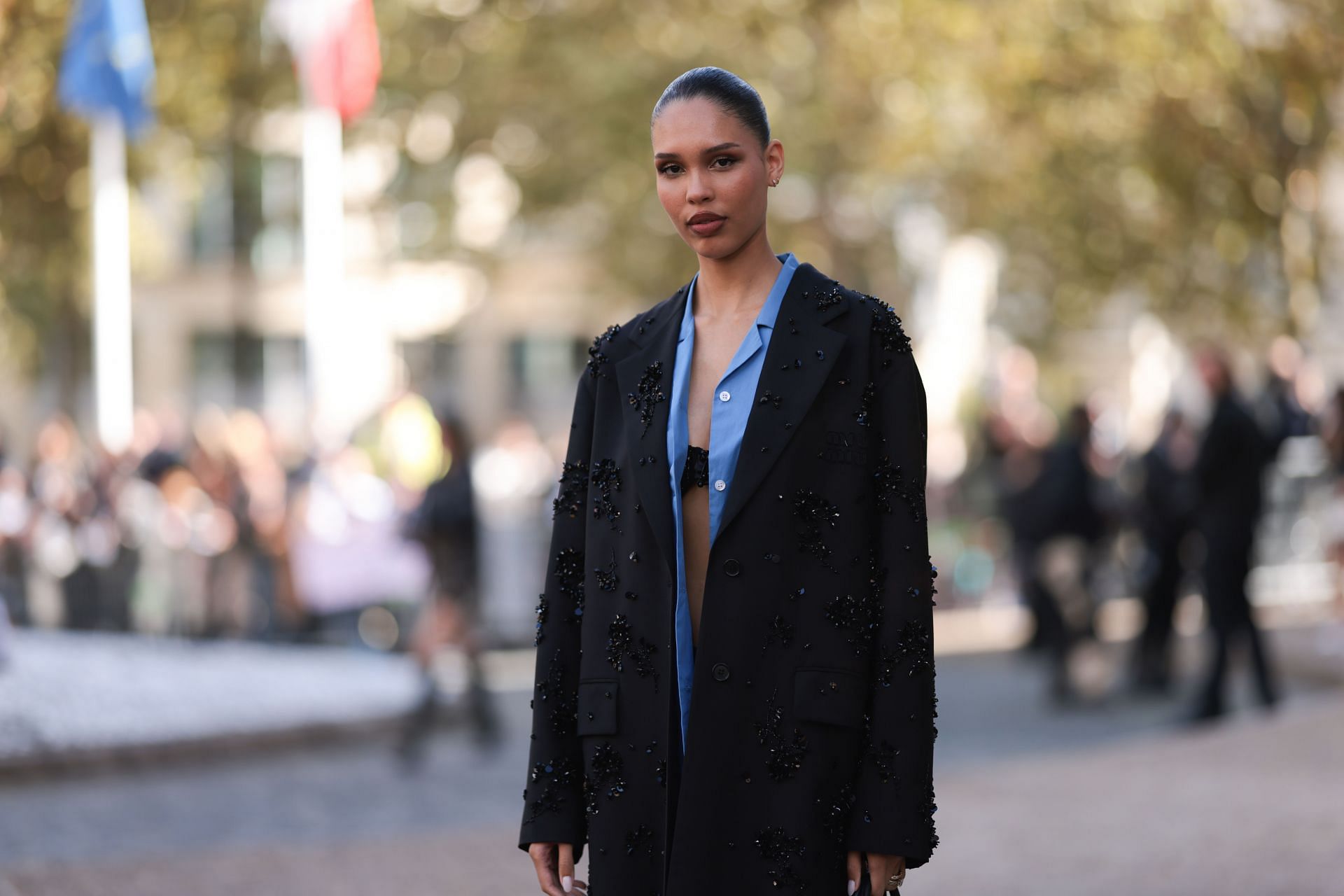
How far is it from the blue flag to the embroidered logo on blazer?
1573 centimetres

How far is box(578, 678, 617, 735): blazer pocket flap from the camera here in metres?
3.36

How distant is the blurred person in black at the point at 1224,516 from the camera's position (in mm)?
12078

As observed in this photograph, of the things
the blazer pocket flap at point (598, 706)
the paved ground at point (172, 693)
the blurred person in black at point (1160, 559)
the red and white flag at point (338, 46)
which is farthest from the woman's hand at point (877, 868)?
the red and white flag at point (338, 46)

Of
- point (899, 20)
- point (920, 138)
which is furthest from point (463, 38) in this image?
point (899, 20)

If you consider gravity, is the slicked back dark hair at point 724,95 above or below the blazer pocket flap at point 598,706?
above

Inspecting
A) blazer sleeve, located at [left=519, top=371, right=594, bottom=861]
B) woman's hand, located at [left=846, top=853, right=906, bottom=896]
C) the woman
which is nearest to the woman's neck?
the woman

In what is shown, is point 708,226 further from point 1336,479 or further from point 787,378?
Answer: point 1336,479

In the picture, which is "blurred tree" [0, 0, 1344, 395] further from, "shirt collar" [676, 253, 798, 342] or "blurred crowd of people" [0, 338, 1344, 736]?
"shirt collar" [676, 253, 798, 342]

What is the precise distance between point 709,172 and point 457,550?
28.7ft

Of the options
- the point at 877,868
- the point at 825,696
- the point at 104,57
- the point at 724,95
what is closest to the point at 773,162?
the point at 724,95

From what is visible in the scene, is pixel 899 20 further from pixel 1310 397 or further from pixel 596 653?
pixel 596 653

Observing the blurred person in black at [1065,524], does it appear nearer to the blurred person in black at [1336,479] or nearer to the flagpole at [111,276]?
the blurred person in black at [1336,479]

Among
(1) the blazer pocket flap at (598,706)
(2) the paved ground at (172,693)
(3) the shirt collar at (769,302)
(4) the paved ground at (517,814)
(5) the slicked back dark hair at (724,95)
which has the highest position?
(5) the slicked back dark hair at (724,95)

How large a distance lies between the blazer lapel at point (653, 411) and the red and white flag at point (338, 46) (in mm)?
→ 17870
